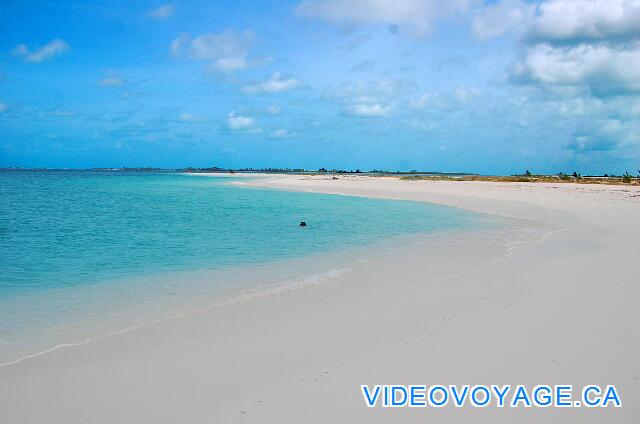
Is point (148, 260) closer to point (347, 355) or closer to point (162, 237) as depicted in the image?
point (162, 237)

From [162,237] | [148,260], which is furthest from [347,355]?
[162,237]

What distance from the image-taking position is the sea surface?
7.50m

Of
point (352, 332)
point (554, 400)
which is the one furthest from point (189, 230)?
point (554, 400)

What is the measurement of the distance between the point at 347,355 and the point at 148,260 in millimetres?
8610

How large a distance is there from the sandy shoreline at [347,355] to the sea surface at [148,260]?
0.99 m

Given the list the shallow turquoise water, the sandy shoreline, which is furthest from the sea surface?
the sandy shoreline

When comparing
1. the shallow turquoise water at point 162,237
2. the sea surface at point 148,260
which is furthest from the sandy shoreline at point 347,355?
the shallow turquoise water at point 162,237

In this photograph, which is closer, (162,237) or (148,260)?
(148,260)

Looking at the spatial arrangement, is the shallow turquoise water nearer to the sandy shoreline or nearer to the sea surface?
the sea surface

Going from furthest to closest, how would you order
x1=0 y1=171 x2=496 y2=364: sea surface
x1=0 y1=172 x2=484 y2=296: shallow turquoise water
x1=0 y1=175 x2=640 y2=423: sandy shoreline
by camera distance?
x1=0 y1=172 x2=484 y2=296: shallow turquoise water
x1=0 y1=171 x2=496 y2=364: sea surface
x1=0 y1=175 x2=640 y2=423: sandy shoreline

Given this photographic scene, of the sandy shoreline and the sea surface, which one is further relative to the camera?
the sea surface

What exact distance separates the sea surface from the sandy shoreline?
0.99m

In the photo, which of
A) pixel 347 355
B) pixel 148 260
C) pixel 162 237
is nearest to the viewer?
pixel 347 355

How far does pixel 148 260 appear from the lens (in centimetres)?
1265
